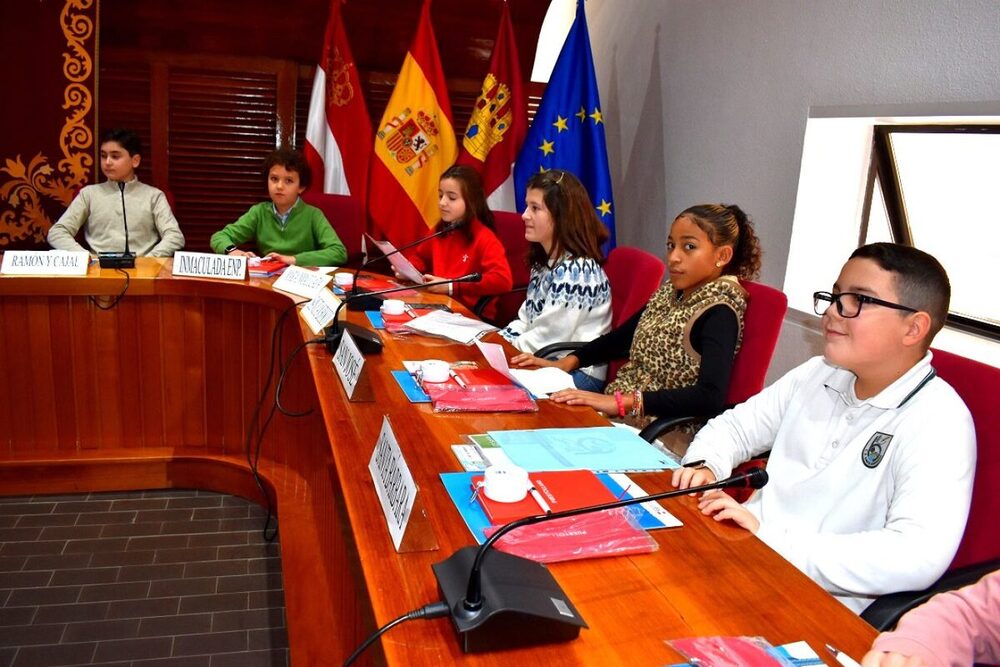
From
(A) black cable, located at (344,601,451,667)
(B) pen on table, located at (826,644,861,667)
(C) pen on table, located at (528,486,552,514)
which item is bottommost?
(B) pen on table, located at (826,644,861,667)

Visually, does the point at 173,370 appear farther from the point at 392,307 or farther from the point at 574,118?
the point at 574,118

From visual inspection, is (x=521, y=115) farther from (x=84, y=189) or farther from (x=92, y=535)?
(x=92, y=535)

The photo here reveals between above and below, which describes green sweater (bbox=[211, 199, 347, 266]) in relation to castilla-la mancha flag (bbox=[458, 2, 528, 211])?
below

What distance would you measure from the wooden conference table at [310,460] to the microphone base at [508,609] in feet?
0.06

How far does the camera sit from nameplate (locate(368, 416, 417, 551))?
1.00 m

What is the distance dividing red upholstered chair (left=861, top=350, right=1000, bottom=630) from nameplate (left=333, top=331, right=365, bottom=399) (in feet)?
3.17

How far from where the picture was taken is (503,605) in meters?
0.80

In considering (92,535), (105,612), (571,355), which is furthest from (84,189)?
(571,355)

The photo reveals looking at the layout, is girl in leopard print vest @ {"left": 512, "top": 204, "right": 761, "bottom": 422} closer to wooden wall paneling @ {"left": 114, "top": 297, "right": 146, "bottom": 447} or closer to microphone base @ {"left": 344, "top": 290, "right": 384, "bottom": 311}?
microphone base @ {"left": 344, "top": 290, "right": 384, "bottom": 311}

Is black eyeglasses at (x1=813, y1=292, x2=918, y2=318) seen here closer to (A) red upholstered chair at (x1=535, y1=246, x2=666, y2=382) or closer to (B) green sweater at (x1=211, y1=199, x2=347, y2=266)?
(A) red upholstered chair at (x1=535, y1=246, x2=666, y2=382)

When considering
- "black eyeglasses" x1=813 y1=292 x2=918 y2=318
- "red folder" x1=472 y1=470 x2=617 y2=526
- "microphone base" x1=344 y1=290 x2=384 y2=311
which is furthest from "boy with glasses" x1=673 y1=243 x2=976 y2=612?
"microphone base" x1=344 y1=290 x2=384 y2=311

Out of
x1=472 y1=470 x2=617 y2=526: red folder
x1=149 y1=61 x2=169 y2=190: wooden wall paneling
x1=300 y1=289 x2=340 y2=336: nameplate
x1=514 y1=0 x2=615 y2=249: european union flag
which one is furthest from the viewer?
x1=514 y1=0 x2=615 y2=249: european union flag

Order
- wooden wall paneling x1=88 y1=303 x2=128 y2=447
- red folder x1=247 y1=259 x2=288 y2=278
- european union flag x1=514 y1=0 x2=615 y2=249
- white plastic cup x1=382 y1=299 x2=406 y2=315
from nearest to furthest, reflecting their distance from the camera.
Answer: white plastic cup x1=382 y1=299 x2=406 y2=315 < wooden wall paneling x1=88 y1=303 x2=128 y2=447 < red folder x1=247 y1=259 x2=288 y2=278 < european union flag x1=514 y1=0 x2=615 y2=249

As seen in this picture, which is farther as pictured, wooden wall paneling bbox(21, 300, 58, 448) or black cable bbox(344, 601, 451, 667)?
wooden wall paneling bbox(21, 300, 58, 448)
